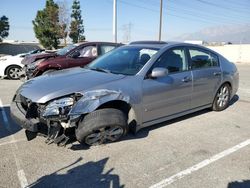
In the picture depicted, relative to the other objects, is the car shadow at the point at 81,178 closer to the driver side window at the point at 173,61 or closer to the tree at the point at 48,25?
the driver side window at the point at 173,61

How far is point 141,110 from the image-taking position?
4.49 meters

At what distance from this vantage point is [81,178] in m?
3.38

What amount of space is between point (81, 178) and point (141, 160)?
35.3 inches

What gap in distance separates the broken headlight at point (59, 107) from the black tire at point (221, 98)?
3.59 meters

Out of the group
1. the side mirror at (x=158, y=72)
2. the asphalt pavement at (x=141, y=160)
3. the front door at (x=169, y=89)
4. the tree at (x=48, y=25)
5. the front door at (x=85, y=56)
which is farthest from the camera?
the tree at (x=48, y=25)

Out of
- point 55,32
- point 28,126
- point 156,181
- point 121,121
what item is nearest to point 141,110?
→ point 121,121

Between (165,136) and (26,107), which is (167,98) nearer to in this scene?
(165,136)

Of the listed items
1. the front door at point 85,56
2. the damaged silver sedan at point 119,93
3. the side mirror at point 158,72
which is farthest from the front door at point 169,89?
the front door at point 85,56

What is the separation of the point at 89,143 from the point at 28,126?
89cm

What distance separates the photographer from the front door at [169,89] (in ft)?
15.1

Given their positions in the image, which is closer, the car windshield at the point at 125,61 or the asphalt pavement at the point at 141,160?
the asphalt pavement at the point at 141,160

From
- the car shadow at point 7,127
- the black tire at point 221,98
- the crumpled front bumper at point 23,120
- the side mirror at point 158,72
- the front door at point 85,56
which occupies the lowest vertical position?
the car shadow at point 7,127

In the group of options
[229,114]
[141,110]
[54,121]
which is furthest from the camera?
[229,114]

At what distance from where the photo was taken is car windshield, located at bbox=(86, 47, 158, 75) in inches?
187
